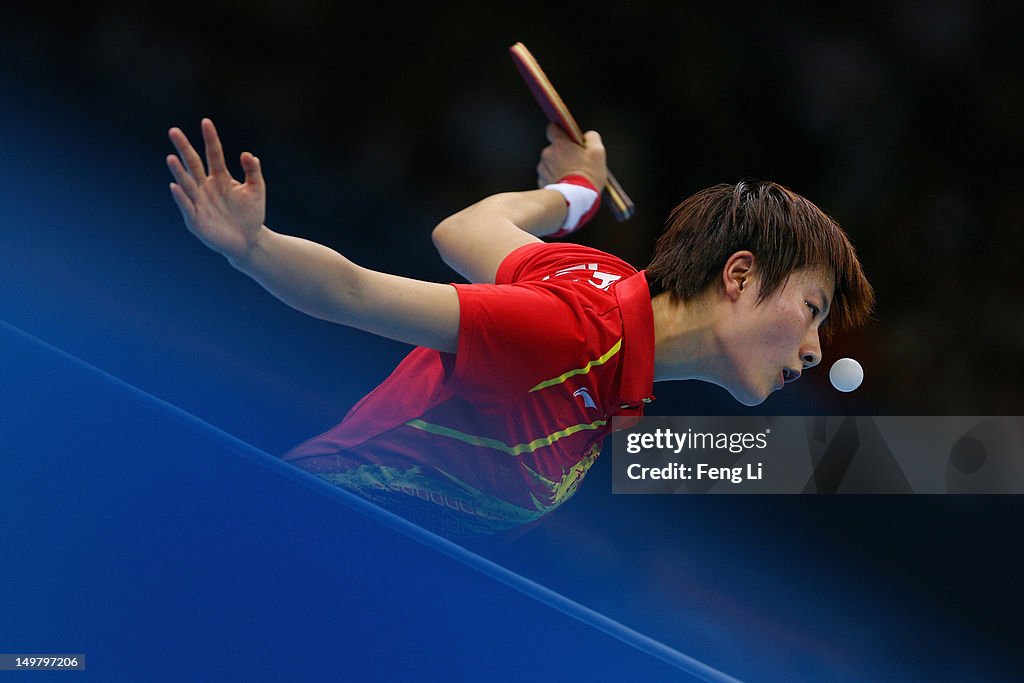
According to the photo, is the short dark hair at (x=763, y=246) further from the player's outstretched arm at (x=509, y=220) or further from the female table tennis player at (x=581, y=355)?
the player's outstretched arm at (x=509, y=220)

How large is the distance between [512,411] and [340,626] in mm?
282

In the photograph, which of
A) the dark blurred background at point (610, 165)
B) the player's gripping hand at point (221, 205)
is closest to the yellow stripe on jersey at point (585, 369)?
the player's gripping hand at point (221, 205)

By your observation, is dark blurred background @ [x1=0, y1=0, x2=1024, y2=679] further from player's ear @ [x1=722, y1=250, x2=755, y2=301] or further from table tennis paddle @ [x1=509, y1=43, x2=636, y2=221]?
player's ear @ [x1=722, y1=250, x2=755, y2=301]

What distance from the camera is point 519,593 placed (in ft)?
2.77

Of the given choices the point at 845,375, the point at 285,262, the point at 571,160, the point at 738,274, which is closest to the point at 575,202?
the point at 571,160

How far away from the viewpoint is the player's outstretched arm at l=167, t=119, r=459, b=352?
0.78m

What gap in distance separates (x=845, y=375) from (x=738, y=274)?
104cm

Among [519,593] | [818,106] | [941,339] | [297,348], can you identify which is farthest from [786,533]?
[519,593]

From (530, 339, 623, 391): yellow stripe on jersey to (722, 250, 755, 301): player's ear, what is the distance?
14cm

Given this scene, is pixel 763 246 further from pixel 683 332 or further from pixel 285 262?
pixel 285 262

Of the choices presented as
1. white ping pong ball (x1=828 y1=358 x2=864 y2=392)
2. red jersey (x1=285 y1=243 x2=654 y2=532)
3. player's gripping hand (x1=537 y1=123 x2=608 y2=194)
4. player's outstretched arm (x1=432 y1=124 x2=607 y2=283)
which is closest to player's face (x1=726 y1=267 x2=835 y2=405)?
red jersey (x1=285 y1=243 x2=654 y2=532)

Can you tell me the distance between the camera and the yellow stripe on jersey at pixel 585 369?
3.23 feet

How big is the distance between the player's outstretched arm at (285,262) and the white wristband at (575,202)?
0.53 metres

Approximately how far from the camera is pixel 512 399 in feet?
3.19
